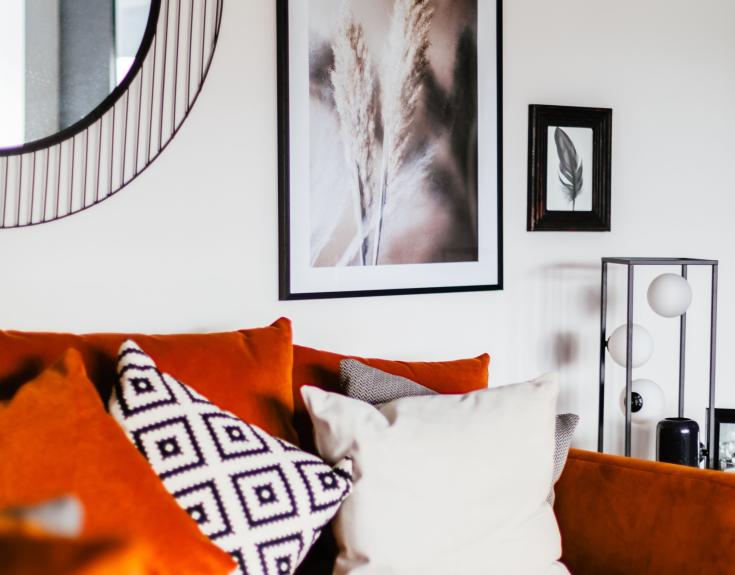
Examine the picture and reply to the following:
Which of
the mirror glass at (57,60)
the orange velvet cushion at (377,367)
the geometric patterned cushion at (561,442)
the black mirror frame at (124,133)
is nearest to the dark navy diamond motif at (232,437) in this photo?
the orange velvet cushion at (377,367)

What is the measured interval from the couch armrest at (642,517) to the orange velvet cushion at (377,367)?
29 centimetres

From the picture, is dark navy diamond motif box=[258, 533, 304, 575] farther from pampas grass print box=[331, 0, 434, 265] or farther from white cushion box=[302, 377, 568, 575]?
pampas grass print box=[331, 0, 434, 265]

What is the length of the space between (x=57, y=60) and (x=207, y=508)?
111 centimetres

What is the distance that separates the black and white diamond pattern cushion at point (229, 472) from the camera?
126cm

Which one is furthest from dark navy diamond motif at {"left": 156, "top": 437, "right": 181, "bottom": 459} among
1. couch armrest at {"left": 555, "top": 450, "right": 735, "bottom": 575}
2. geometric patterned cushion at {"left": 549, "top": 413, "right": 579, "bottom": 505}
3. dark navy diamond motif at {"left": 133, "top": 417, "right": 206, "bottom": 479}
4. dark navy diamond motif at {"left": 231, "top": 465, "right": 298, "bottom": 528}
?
couch armrest at {"left": 555, "top": 450, "right": 735, "bottom": 575}

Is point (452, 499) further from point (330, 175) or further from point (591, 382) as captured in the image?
point (591, 382)

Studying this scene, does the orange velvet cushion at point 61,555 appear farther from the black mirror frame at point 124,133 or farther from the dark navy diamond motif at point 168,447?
the black mirror frame at point 124,133

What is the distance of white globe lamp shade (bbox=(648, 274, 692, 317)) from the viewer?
227cm

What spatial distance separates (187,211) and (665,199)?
1.56m

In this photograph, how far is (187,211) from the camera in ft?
6.48

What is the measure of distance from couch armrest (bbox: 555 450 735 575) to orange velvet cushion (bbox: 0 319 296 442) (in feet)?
2.16

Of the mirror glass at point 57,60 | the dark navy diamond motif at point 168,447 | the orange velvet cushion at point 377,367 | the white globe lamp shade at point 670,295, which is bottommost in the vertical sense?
the dark navy diamond motif at point 168,447

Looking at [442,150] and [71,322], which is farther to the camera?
[442,150]

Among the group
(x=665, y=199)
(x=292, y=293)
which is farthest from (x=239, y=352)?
(x=665, y=199)
